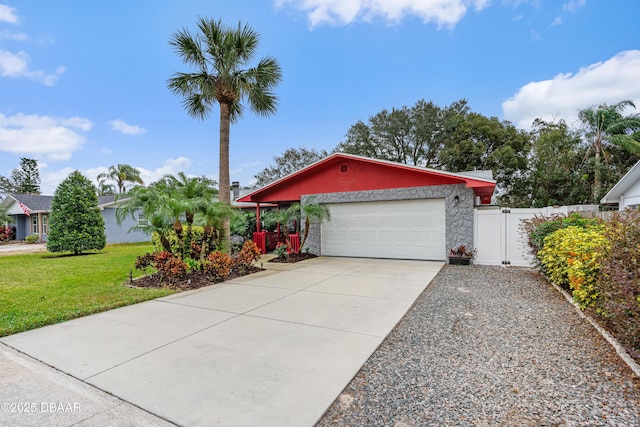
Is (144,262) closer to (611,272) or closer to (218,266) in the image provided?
(218,266)

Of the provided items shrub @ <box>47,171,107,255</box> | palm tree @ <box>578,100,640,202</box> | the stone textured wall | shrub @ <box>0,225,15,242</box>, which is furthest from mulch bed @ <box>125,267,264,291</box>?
shrub @ <box>0,225,15,242</box>

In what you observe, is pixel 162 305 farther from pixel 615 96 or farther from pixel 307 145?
pixel 307 145

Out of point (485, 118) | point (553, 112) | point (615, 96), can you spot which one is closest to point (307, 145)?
point (485, 118)

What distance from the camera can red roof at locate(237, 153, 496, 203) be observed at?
9.86 m

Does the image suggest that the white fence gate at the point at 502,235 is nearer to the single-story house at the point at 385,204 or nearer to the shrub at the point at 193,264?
the single-story house at the point at 385,204

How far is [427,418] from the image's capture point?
2.26 metres

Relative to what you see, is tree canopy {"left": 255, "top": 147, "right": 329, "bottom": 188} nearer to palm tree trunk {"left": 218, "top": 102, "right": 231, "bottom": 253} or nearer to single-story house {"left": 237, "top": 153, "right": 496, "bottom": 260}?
single-story house {"left": 237, "top": 153, "right": 496, "bottom": 260}

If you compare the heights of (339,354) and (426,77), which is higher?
(426,77)

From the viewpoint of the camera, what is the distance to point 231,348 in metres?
3.49

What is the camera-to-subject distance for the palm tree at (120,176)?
103 feet

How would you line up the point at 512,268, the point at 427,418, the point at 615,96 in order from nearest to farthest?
the point at 427,418 < the point at 512,268 < the point at 615,96

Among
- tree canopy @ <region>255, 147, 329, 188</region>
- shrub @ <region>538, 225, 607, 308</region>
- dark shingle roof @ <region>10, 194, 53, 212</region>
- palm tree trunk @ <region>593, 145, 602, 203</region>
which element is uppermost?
tree canopy @ <region>255, 147, 329, 188</region>

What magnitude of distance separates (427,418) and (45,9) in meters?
13.8

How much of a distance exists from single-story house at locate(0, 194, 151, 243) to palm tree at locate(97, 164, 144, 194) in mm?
8272
